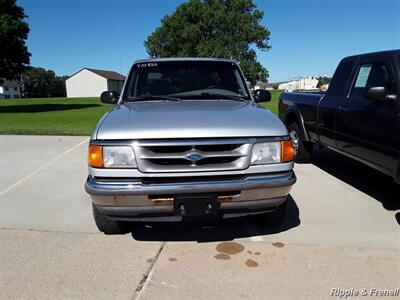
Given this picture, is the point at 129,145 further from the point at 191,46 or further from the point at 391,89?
the point at 191,46

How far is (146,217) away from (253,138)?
1.15m

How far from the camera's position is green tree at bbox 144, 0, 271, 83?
183ft

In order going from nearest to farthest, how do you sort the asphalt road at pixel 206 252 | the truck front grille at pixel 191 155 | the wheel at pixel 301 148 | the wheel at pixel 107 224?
the asphalt road at pixel 206 252, the truck front grille at pixel 191 155, the wheel at pixel 107 224, the wheel at pixel 301 148

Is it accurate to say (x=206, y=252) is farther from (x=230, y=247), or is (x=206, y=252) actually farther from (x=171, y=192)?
(x=171, y=192)

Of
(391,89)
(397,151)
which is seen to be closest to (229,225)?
(397,151)

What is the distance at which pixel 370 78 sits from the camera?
5.20 meters

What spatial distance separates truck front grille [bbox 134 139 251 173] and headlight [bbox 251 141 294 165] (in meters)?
0.08

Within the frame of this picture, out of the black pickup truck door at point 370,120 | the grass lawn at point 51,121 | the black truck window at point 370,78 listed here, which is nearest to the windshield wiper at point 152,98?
the black pickup truck door at point 370,120

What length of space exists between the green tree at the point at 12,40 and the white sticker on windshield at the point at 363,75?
26.2 m

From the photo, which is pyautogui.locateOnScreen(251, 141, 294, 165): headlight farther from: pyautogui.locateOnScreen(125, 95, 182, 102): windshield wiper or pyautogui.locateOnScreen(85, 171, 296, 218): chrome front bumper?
pyautogui.locateOnScreen(125, 95, 182, 102): windshield wiper

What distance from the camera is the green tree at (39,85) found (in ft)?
349

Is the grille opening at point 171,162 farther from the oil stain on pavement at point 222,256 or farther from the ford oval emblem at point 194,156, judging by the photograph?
the oil stain on pavement at point 222,256

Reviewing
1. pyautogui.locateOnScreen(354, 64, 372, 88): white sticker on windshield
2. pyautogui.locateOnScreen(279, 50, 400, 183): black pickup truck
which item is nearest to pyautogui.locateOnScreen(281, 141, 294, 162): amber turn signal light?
pyautogui.locateOnScreen(279, 50, 400, 183): black pickup truck

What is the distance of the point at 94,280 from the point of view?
3.22 metres
